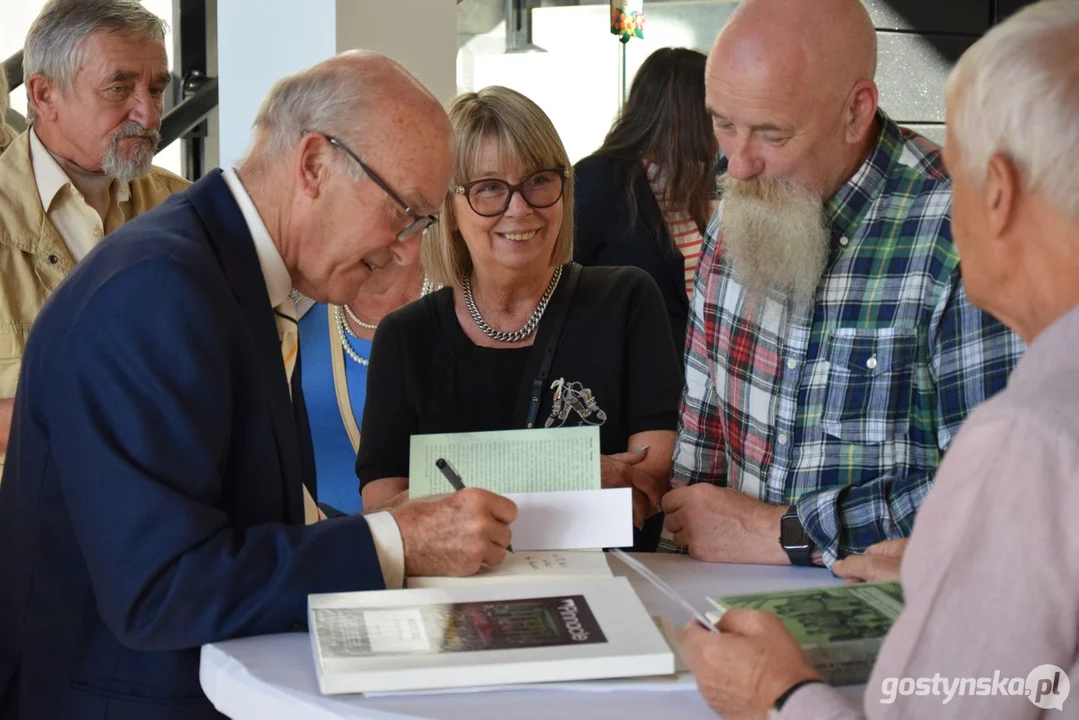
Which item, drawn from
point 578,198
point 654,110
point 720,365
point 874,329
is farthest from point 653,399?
point 654,110

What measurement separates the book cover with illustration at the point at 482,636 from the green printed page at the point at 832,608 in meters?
0.16

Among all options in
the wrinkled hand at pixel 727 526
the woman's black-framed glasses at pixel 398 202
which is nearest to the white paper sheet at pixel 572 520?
the wrinkled hand at pixel 727 526

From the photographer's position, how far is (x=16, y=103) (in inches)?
243

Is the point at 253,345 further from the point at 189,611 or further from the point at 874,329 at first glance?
the point at 874,329

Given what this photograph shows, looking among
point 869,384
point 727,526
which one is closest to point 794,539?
point 727,526

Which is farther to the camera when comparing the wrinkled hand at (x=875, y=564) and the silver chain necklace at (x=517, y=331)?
the silver chain necklace at (x=517, y=331)

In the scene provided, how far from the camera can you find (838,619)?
5.20 feet

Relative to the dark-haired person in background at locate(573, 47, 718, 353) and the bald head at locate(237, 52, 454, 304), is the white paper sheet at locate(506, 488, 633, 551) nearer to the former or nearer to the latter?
the bald head at locate(237, 52, 454, 304)

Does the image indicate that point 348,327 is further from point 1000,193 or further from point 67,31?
point 1000,193

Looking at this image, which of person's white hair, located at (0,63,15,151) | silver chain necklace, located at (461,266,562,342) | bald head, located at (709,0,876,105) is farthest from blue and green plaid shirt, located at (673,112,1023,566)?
person's white hair, located at (0,63,15,151)

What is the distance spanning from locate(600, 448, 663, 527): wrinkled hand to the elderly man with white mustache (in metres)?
1.79

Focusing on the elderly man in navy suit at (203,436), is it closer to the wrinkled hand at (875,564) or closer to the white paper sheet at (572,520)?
the white paper sheet at (572,520)

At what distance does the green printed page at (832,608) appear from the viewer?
1524 millimetres

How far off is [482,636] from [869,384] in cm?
103
